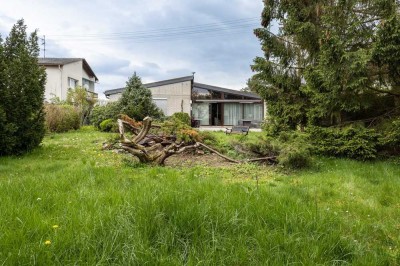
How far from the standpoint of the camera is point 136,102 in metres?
19.8

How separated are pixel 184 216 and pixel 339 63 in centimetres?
655

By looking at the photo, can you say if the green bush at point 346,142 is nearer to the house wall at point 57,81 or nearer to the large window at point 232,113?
the large window at point 232,113

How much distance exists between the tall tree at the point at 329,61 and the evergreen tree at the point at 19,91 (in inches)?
270

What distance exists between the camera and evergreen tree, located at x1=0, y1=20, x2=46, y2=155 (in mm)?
8023

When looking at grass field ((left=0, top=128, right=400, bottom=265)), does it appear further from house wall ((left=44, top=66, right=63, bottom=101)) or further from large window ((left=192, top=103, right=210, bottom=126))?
house wall ((left=44, top=66, right=63, bottom=101))

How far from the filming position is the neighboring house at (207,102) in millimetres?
27812

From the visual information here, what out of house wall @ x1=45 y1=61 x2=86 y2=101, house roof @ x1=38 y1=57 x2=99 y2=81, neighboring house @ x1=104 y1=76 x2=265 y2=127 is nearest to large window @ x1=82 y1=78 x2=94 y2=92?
house roof @ x1=38 y1=57 x2=99 y2=81

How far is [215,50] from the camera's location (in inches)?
880

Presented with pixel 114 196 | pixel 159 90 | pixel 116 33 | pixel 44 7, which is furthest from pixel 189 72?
pixel 114 196

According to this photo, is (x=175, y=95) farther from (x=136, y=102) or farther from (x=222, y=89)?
(x=136, y=102)

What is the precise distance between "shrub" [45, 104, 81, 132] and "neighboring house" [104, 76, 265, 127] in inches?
387

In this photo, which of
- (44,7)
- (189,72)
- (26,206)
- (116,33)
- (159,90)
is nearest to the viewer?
(26,206)

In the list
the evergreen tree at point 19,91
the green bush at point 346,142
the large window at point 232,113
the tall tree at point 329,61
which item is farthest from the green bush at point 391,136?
the large window at point 232,113

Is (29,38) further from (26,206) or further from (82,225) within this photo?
(82,225)
